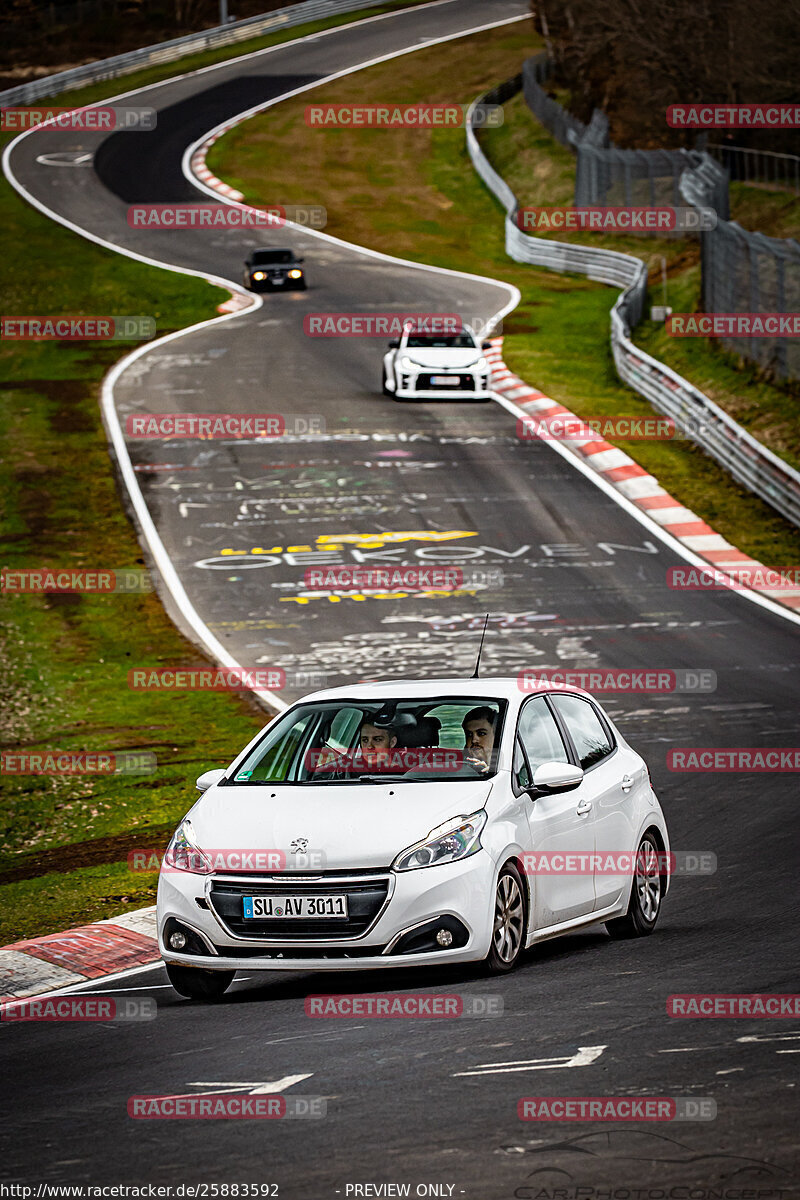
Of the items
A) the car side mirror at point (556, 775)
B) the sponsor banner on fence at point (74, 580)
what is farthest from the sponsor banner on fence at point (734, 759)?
the sponsor banner on fence at point (74, 580)

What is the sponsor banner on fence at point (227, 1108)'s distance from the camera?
21.8 ft

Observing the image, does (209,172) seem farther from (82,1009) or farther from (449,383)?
(82,1009)

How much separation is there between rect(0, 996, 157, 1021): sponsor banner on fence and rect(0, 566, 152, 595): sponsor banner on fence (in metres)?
16.1

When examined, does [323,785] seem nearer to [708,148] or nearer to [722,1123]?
[722,1123]

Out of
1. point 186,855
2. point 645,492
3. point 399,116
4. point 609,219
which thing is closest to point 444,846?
point 186,855

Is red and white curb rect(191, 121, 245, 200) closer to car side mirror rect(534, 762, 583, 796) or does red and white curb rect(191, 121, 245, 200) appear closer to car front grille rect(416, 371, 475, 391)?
car front grille rect(416, 371, 475, 391)

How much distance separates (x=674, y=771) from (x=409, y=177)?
180 feet

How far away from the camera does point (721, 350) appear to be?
36156 mm

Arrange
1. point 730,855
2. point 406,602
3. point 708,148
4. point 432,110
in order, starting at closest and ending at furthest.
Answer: point 730,855, point 406,602, point 708,148, point 432,110

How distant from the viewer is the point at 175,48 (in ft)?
287

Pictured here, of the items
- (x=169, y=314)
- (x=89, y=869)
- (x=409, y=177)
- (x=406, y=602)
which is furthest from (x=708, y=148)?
(x=89, y=869)

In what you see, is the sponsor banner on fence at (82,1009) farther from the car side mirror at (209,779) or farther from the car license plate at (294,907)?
the car side mirror at (209,779)

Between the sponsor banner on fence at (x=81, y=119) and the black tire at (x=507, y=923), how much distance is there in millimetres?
68744

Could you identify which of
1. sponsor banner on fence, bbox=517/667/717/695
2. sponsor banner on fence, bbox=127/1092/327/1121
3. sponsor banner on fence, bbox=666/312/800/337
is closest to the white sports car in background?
sponsor banner on fence, bbox=666/312/800/337
